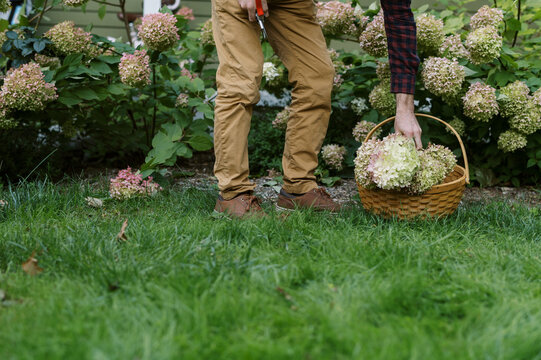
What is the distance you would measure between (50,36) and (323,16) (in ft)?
5.48

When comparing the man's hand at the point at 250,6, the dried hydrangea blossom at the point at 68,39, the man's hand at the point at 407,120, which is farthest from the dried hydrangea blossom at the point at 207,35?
the man's hand at the point at 407,120

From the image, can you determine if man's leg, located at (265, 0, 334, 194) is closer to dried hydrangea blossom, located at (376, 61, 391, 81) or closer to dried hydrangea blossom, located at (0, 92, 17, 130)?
dried hydrangea blossom, located at (376, 61, 391, 81)

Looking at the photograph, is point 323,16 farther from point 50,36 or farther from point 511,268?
point 511,268

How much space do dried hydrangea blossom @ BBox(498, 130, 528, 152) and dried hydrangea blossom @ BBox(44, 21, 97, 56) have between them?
8.50ft

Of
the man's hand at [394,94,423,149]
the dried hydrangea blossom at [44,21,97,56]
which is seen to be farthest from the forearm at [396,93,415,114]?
the dried hydrangea blossom at [44,21,97,56]

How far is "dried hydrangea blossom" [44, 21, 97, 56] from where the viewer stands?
316 centimetres

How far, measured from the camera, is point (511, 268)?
183 centimetres

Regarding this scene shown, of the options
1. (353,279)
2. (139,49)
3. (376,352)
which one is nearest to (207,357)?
(376,352)

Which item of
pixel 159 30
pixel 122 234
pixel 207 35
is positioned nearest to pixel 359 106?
pixel 207 35

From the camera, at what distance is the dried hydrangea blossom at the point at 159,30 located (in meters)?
3.03

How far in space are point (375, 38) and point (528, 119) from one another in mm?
1027

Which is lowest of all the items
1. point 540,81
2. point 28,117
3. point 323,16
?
point 28,117

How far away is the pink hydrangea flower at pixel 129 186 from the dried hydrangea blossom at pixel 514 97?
83.2 inches

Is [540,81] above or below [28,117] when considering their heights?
above
